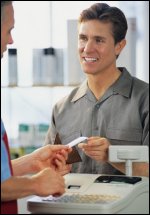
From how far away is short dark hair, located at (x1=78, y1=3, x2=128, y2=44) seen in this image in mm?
1637

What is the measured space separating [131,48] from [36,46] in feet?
1.69

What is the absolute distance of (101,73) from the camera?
5.52ft

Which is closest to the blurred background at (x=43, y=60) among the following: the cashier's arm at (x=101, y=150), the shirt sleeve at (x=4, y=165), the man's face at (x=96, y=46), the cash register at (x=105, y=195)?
the man's face at (x=96, y=46)

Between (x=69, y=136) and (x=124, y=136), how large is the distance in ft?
0.69

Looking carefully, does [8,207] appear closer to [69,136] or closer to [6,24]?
[6,24]

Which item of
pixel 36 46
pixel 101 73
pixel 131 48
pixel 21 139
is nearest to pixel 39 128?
pixel 21 139

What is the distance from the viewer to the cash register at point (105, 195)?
1.04 m

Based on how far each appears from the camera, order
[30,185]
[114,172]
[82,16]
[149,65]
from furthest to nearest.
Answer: [149,65]
[82,16]
[114,172]
[30,185]

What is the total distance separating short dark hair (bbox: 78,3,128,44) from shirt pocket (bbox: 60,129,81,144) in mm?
397

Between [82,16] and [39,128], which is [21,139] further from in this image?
[82,16]

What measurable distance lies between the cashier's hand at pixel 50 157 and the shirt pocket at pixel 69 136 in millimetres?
257

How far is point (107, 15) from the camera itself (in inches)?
64.6

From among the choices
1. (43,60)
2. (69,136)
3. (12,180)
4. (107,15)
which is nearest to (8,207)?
(12,180)

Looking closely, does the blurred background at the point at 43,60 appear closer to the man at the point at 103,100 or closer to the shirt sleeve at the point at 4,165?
the man at the point at 103,100
